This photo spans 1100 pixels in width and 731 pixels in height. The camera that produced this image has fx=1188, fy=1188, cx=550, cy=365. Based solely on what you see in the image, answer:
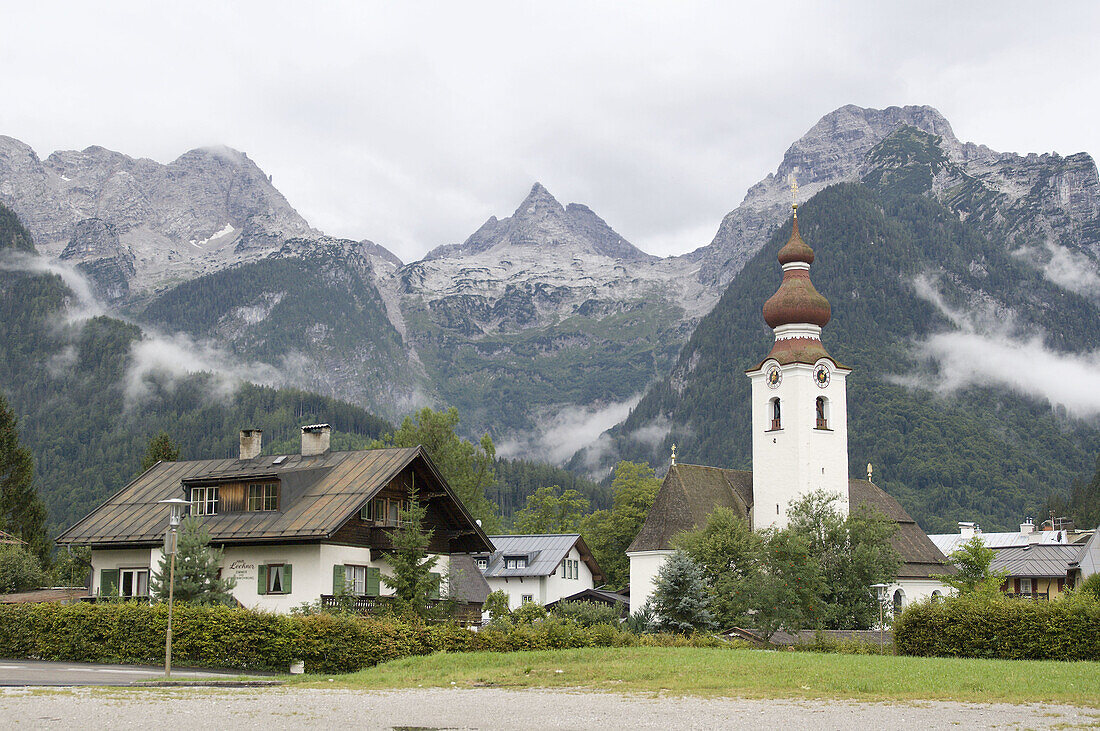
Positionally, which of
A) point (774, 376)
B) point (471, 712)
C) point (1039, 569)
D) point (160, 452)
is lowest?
point (471, 712)

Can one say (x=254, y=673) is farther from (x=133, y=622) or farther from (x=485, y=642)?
(x=485, y=642)

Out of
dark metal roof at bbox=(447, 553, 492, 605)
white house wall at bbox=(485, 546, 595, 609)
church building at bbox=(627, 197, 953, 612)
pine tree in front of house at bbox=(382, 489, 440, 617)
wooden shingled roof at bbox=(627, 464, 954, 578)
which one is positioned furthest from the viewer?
white house wall at bbox=(485, 546, 595, 609)

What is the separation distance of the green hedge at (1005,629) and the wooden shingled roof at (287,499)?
19114mm

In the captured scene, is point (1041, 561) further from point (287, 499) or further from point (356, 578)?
point (287, 499)

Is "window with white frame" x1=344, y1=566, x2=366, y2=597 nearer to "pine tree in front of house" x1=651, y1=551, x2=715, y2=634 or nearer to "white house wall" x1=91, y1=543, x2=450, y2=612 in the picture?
"white house wall" x1=91, y1=543, x2=450, y2=612

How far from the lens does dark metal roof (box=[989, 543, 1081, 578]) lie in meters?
94.0

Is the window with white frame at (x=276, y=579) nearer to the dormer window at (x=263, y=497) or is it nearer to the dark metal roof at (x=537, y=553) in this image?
the dormer window at (x=263, y=497)

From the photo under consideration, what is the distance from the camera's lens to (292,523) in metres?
43.8

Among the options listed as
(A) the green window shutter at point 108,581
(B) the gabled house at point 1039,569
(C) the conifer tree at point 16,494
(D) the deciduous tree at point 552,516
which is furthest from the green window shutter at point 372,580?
(D) the deciduous tree at point 552,516

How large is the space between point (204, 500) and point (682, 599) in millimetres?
21905

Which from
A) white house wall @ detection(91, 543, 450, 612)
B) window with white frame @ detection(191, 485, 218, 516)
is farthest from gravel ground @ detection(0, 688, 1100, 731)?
window with white frame @ detection(191, 485, 218, 516)

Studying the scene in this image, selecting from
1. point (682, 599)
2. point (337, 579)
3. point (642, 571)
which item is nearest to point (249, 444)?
point (337, 579)

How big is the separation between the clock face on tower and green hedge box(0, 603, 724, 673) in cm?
4274

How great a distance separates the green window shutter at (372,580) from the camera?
4531cm
